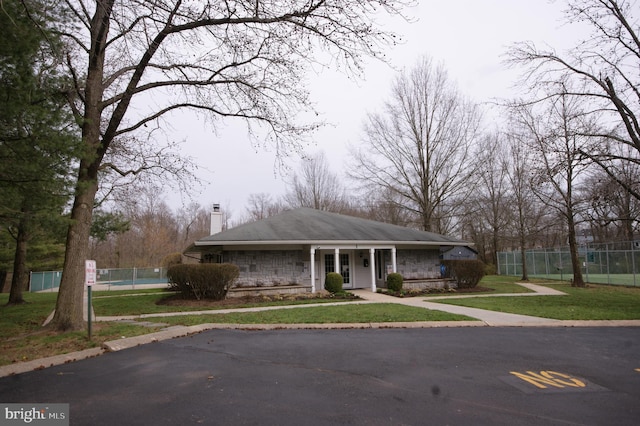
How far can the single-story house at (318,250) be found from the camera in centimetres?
1791

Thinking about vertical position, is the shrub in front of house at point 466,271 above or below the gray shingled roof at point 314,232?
below

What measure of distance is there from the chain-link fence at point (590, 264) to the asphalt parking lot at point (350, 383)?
726 inches

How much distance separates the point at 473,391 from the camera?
4.76m

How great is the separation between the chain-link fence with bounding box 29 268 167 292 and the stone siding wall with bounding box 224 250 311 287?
16.2m

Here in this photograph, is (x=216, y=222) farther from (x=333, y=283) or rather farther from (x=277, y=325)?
(x=277, y=325)

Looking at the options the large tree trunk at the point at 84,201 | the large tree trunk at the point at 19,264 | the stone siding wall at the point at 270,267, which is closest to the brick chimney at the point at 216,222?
the stone siding wall at the point at 270,267

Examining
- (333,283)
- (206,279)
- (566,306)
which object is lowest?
(566,306)

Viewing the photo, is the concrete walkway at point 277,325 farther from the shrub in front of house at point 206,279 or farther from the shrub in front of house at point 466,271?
the shrub in front of house at point 466,271

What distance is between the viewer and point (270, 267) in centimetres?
1830

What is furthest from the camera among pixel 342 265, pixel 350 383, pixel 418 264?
pixel 418 264

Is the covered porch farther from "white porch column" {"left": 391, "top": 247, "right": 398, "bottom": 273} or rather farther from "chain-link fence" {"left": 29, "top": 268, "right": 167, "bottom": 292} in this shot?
"chain-link fence" {"left": 29, "top": 268, "right": 167, "bottom": 292}

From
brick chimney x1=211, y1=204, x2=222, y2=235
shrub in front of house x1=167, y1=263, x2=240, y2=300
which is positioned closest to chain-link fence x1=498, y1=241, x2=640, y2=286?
shrub in front of house x1=167, y1=263, x2=240, y2=300

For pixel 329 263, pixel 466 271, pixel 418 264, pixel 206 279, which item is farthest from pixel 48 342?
pixel 466 271

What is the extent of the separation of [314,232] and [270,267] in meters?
2.77
